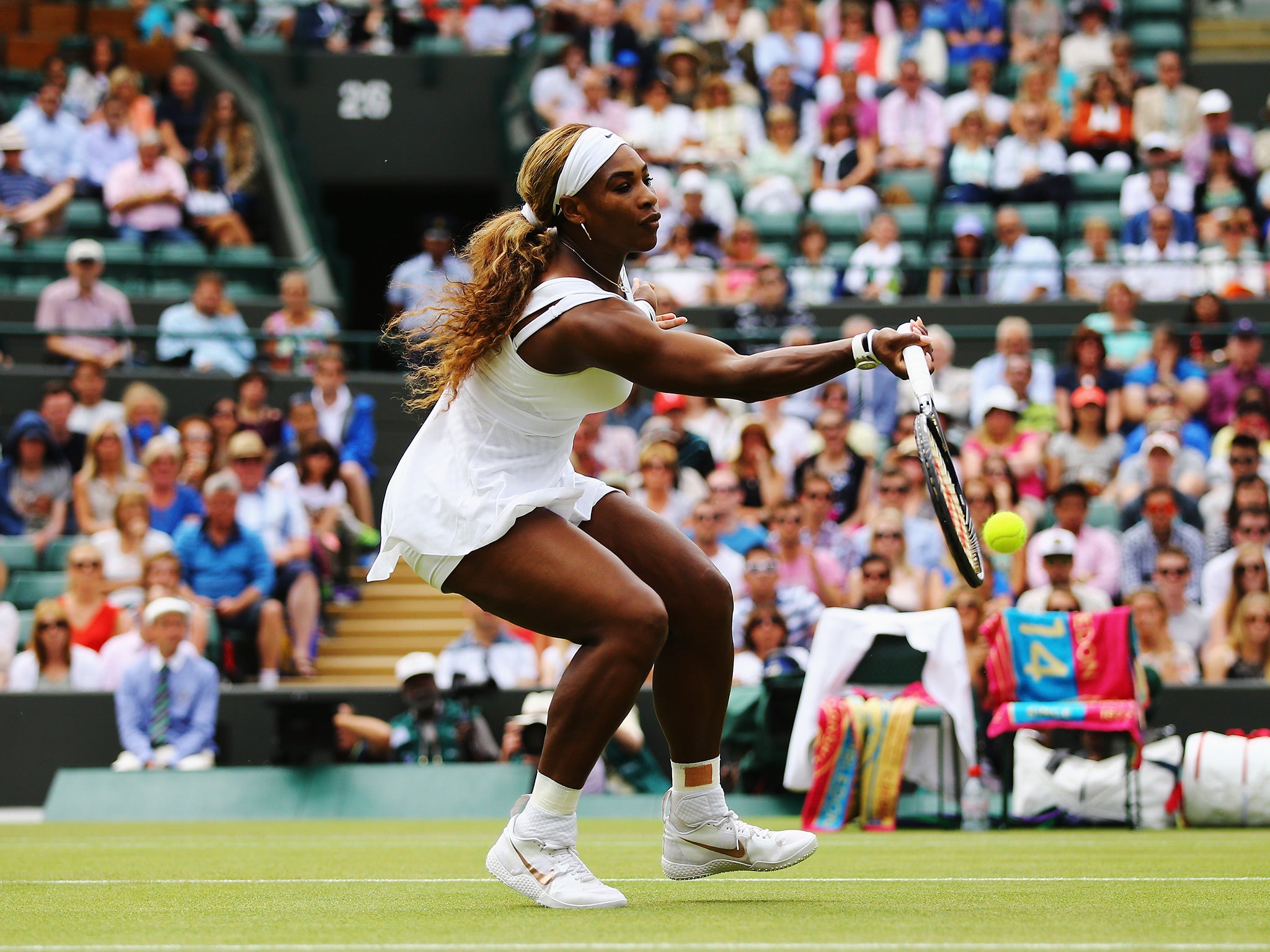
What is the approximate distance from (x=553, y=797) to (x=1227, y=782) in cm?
487

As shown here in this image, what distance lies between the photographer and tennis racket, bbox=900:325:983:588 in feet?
12.8

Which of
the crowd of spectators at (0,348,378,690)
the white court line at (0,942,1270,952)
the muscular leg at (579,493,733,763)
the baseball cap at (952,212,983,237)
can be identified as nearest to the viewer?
the white court line at (0,942,1270,952)

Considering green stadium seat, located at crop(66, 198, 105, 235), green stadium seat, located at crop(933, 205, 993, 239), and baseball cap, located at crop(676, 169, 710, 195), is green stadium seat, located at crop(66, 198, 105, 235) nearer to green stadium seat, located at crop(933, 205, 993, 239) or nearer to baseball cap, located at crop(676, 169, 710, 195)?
baseball cap, located at crop(676, 169, 710, 195)

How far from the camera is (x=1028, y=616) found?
8656 mm

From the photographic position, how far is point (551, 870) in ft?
14.0

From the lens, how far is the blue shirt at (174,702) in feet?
32.3

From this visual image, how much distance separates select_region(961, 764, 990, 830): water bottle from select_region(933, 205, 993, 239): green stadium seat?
7279 millimetres

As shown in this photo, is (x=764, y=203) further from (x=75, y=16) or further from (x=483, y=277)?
(x=483, y=277)

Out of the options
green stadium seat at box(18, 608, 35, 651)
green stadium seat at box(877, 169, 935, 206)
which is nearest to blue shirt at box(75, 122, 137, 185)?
green stadium seat at box(18, 608, 35, 651)

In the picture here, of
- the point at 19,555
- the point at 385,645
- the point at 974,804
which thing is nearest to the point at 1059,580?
the point at 974,804

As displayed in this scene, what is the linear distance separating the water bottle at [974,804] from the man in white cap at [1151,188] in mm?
7090

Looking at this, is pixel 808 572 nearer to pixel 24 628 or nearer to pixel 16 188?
pixel 24 628

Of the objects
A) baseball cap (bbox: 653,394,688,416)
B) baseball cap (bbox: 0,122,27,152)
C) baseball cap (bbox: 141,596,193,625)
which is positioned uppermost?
baseball cap (bbox: 0,122,27,152)

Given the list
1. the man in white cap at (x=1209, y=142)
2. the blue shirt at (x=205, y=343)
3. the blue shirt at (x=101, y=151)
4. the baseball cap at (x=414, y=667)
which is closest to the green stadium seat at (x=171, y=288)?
the blue shirt at (x=205, y=343)
